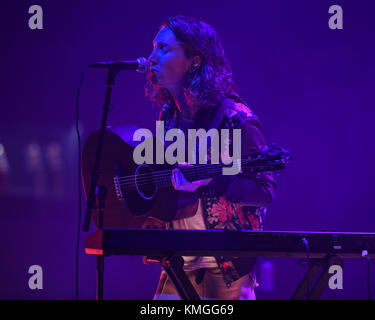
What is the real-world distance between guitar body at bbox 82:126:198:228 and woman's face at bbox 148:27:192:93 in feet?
1.10

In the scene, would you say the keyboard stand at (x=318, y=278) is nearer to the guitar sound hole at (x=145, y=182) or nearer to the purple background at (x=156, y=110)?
the guitar sound hole at (x=145, y=182)

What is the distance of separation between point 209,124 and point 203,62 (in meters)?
0.43

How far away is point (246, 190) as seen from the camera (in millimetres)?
2350

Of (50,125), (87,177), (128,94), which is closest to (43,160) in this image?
(50,125)

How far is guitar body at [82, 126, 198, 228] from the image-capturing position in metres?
2.47

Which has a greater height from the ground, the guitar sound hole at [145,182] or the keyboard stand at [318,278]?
the guitar sound hole at [145,182]

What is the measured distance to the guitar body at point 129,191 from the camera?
8.11 feet

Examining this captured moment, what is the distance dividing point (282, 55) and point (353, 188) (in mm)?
1280

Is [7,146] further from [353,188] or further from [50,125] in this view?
[353,188]

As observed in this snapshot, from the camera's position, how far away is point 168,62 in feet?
9.30
